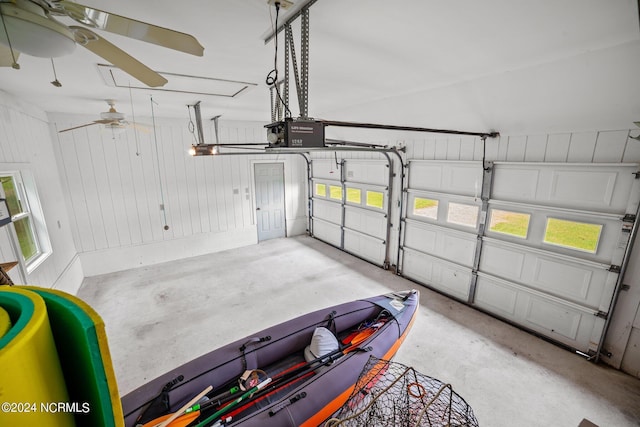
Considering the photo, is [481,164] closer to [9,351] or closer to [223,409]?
[223,409]

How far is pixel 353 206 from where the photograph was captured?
→ 241 inches

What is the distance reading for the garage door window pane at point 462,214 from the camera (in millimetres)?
3943

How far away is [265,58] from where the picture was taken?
2.35 meters

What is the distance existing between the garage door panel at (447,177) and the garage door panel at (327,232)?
2.47 metres

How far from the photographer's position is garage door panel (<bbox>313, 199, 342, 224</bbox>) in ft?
21.6

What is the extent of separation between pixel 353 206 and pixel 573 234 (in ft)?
12.3

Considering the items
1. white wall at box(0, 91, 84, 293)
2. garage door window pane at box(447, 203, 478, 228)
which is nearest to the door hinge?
garage door window pane at box(447, 203, 478, 228)

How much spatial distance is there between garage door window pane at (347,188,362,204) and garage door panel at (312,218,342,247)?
835mm

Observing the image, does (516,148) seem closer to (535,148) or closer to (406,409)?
(535,148)

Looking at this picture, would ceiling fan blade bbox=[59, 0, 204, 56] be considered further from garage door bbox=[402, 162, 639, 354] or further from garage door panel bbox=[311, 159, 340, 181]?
garage door panel bbox=[311, 159, 340, 181]

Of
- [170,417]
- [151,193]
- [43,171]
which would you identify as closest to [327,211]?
[151,193]

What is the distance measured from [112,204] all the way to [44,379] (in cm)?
607

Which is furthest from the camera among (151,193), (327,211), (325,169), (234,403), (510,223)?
(327,211)

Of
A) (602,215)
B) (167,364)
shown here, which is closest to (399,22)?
(602,215)
